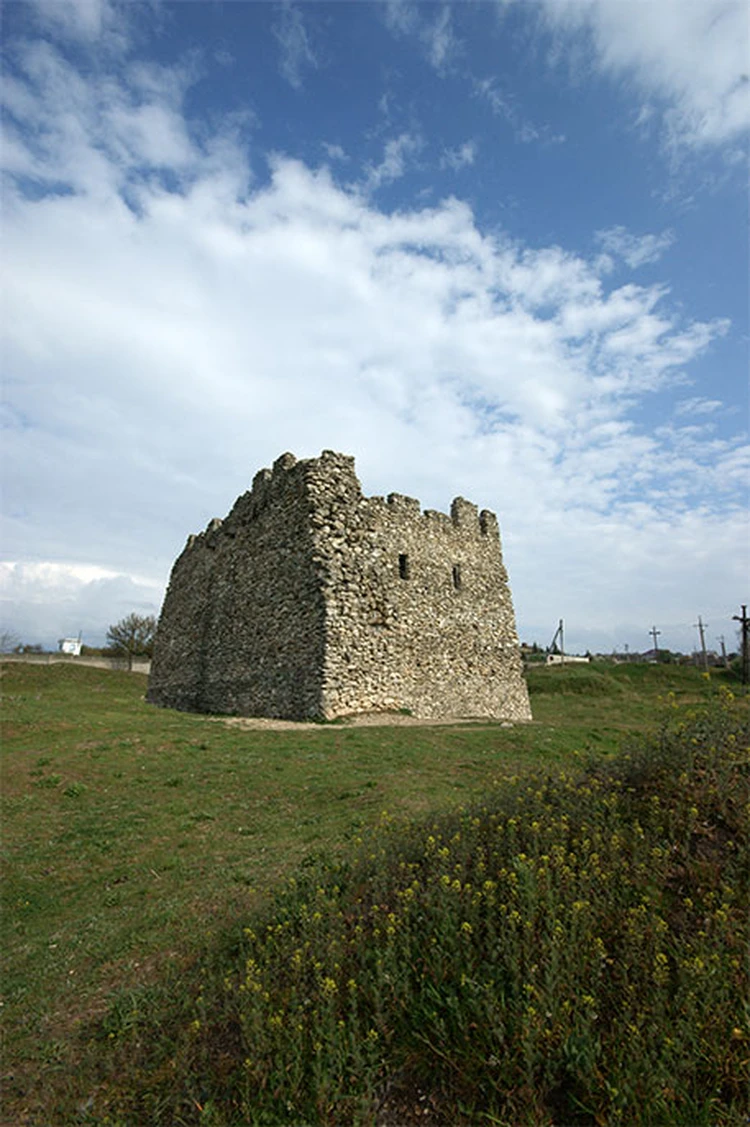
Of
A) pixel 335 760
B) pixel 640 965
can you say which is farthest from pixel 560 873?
pixel 335 760

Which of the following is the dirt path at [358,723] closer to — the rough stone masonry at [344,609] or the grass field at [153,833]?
the rough stone masonry at [344,609]

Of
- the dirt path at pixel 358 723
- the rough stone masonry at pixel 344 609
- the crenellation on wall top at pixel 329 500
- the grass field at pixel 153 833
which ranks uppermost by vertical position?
the crenellation on wall top at pixel 329 500

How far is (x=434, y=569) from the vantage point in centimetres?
2189

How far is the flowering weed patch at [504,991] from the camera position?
287 cm

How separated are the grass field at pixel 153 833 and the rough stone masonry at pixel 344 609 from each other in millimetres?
2783

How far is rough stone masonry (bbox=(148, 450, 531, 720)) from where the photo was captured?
700 inches

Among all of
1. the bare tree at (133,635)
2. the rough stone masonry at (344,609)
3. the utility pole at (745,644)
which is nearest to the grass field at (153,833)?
the rough stone masonry at (344,609)

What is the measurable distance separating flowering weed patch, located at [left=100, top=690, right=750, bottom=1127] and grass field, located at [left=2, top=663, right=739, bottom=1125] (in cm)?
17

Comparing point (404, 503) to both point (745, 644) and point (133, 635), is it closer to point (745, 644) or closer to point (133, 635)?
point (745, 644)

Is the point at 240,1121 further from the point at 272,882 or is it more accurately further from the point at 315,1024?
the point at 272,882

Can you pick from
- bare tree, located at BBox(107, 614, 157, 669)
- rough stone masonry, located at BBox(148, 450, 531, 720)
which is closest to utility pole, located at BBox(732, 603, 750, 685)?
rough stone masonry, located at BBox(148, 450, 531, 720)

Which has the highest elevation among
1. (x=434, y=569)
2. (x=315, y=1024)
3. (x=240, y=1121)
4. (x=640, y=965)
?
(x=434, y=569)

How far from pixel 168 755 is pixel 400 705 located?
8432 mm

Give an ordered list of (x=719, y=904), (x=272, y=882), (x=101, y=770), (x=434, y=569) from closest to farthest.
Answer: (x=719, y=904) < (x=272, y=882) < (x=101, y=770) < (x=434, y=569)
